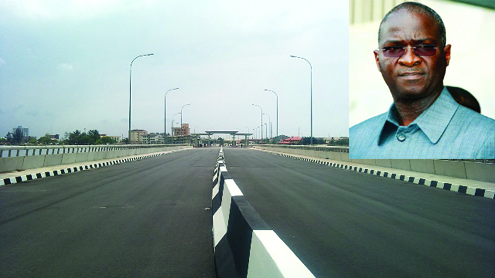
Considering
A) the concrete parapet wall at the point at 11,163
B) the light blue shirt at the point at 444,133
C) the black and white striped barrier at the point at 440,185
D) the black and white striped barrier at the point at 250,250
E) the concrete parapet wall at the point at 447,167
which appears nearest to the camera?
the black and white striped barrier at the point at 250,250

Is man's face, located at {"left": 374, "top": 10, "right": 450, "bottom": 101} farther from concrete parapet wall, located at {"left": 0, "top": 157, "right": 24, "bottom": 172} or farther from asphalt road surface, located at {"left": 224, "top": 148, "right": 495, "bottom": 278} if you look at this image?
concrete parapet wall, located at {"left": 0, "top": 157, "right": 24, "bottom": 172}

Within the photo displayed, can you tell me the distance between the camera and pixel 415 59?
12.9 meters

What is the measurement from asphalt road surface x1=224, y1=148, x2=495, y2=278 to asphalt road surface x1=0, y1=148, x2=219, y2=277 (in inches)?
50.4

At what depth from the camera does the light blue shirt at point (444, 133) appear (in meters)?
12.8

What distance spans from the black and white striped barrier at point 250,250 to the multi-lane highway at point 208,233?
0.31 meters

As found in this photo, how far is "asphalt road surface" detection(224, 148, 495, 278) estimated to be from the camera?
4.41 metres

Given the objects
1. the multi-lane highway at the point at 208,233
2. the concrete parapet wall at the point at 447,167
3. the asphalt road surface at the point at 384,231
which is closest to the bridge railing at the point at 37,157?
the multi-lane highway at the point at 208,233

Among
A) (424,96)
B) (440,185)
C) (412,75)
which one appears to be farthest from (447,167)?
(412,75)

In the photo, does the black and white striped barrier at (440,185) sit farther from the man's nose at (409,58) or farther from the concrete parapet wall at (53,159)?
the concrete parapet wall at (53,159)

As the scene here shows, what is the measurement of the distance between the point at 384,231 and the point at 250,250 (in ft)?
12.4

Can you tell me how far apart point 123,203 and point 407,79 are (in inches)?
370

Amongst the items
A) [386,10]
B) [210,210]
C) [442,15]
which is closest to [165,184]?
[210,210]

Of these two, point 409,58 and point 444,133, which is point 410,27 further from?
point 444,133

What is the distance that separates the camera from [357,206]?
875 cm
